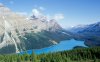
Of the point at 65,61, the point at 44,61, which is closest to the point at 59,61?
the point at 65,61

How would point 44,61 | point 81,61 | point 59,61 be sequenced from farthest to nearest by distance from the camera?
point 81,61
point 44,61
point 59,61

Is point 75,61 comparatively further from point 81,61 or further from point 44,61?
point 44,61

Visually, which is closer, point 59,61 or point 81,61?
point 59,61

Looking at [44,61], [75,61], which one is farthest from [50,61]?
[75,61]

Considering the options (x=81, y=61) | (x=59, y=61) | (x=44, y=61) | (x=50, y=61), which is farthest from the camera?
(x=81, y=61)

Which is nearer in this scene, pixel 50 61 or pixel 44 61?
pixel 50 61

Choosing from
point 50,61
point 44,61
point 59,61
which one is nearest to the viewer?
point 59,61

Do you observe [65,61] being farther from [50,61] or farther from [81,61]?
[81,61]

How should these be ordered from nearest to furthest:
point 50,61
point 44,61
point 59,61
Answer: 1. point 59,61
2. point 50,61
3. point 44,61
